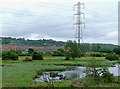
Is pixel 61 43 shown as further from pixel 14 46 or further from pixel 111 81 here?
pixel 111 81

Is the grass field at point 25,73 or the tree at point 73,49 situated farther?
the tree at point 73,49

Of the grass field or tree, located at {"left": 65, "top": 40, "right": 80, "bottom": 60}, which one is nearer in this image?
the grass field

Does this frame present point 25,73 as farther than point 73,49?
No

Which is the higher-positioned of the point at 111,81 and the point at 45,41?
the point at 45,41

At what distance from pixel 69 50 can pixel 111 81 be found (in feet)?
117

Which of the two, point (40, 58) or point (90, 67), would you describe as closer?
point (90, 67)

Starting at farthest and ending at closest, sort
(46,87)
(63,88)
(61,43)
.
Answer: (61,43) → (63,88) → (46,87)

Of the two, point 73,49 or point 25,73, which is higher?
point 73,49

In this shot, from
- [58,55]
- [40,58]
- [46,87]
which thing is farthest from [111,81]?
[58,55]

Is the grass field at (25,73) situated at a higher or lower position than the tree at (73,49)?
lower

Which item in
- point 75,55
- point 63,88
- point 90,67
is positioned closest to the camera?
point 63,88

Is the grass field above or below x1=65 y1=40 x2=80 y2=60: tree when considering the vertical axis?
below

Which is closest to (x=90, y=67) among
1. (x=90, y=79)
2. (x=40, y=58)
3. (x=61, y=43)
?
(x=90, y=79)

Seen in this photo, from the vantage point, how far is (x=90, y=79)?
13820mm
